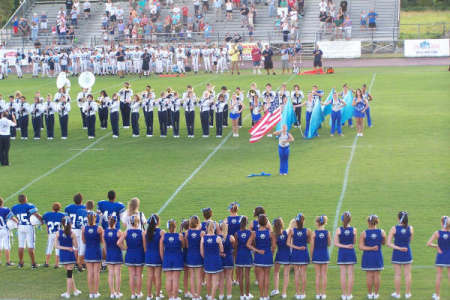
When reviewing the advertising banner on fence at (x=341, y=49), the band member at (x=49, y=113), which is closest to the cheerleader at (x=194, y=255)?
the band member at (x=49, y=113)

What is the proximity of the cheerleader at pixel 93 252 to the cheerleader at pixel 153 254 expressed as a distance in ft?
2.92

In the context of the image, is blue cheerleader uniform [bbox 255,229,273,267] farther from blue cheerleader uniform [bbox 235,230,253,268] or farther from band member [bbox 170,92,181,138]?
band member [bbox 170,92,181,138]

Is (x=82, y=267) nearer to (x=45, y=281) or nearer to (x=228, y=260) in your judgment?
(x=45, y=281)

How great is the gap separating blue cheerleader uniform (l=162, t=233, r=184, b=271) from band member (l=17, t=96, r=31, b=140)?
1593 centimetres

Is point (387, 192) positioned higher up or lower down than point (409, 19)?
lower down

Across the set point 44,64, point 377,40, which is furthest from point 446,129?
point 44,64

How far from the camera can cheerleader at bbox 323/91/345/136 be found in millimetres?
25797

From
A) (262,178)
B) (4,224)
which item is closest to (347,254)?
(4,224)

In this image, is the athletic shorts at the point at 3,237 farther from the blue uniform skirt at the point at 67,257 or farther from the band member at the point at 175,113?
the band member at the point at 175,113

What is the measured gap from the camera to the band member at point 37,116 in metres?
27.4

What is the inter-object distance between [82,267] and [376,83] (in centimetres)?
2466

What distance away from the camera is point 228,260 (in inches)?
513

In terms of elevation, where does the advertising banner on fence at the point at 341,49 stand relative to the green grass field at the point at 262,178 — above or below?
above

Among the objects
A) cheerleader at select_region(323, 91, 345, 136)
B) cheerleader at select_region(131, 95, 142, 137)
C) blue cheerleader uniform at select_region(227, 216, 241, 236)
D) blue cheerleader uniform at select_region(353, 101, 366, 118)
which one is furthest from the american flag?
blue cheerleader uniform at select_region(227, 216, 241, 236)
